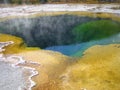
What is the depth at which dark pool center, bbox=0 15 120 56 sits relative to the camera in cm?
2777

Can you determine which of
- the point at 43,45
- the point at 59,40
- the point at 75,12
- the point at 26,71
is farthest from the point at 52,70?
the point at 75,12

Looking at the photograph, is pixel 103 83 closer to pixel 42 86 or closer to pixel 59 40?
pixel 42 86

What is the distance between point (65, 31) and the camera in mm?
33656

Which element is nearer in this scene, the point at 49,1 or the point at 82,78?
the point at 82,78

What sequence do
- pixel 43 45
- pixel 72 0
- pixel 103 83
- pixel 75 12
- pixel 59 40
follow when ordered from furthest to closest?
pixel 72 0
pixel 75 12
pixel 59 40
pixel 43 45
pixel 103 83

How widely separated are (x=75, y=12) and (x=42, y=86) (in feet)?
88.7

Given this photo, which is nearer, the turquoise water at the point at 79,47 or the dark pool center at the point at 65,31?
the turquoise water at the point at 79,47

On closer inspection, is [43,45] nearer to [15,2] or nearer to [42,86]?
[42,86]

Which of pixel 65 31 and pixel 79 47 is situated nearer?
Result: pixel 79 47

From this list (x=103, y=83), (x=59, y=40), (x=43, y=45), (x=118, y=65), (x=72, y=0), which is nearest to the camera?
(x=103, y=83)

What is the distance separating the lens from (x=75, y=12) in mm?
43219

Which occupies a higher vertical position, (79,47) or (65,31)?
(79,47)

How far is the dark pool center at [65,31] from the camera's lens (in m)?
27.8

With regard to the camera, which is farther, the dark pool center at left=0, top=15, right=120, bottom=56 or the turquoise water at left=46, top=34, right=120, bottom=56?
the dark pool center at left=0, top=15, right=120, bottom=56
